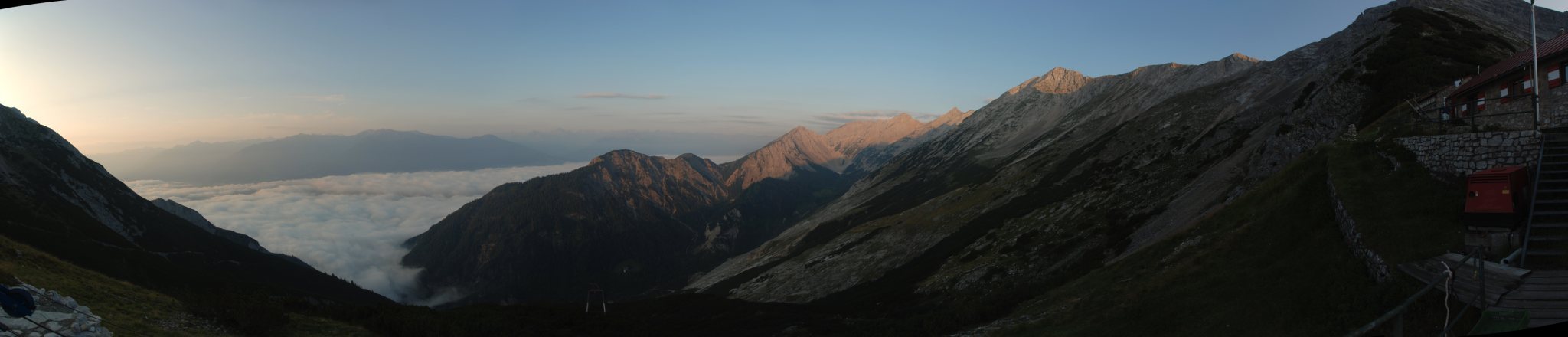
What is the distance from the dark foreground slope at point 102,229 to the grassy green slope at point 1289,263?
385 ft

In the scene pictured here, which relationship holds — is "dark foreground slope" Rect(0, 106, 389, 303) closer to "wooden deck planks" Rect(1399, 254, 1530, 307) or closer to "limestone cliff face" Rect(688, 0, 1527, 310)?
"limestone cliff face" Rect(688, 0, 1527, 310)

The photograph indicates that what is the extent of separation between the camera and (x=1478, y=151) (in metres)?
A: 25.0

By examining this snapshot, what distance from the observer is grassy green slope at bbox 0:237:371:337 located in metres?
26.6

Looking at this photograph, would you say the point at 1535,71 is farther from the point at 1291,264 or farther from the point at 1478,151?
the point at 1291,264

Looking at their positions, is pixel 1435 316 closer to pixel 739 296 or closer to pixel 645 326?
pixel 645 326

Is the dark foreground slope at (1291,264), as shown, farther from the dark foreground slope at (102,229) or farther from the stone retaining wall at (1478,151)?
the dark foreground slope at (102,229)

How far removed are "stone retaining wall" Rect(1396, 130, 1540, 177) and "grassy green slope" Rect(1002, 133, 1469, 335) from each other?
Result: 678mm

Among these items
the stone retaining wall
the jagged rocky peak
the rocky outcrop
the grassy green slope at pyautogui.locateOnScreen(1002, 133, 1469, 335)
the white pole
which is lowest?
the grassy green slope at pyautogui.locateOnScreen(1002, 133, 1469, 335)

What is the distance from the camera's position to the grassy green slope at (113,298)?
2664 cm

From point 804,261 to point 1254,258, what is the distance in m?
128

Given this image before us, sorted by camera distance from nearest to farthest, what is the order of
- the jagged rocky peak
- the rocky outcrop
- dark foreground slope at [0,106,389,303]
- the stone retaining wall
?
the rocky outcrop, the stone retaining wall, dark foreground slope at [0,106,389,303], the jagged rocky peak

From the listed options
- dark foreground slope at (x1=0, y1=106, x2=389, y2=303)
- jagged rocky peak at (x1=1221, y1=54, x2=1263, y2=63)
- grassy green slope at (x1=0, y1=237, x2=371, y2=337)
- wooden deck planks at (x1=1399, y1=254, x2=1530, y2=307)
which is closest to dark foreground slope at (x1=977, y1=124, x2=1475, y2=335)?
wooden deck planks at (x1=1399, y1=254, x2=1530, y2=307)

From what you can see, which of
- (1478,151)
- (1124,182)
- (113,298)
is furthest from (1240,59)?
(113,298)

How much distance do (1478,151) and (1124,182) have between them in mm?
63591
